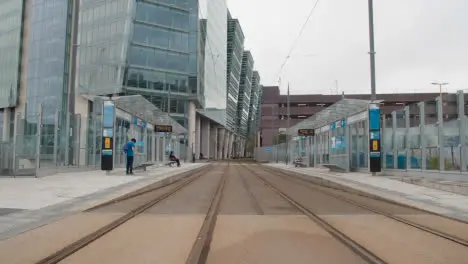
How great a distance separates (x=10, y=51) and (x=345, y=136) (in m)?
59.1

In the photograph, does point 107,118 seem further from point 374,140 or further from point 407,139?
point 407,139

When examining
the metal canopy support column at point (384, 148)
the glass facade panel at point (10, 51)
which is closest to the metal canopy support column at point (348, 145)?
the metal canopy support column at point (384, 148)

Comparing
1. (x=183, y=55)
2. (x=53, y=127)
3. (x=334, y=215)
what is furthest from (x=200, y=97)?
(x=334, y=215)

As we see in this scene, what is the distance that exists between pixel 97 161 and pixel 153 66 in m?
42.4

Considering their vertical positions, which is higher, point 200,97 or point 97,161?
point 200,97

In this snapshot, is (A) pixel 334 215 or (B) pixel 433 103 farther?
(B) pixel 433 103

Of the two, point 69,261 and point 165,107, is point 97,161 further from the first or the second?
point 165,107

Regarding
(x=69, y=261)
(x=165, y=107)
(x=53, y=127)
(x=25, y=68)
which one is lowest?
(x=69, y=261)

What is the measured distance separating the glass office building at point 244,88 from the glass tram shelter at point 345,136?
345ft

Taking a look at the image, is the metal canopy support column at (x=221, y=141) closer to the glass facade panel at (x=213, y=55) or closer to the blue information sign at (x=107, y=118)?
the glass facade panel at (x=213, y=55)

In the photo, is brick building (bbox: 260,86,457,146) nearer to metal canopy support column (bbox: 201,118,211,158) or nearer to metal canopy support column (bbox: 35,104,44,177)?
metal canopy support column (bbox: 201,118,211,158)

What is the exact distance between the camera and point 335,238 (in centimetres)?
733

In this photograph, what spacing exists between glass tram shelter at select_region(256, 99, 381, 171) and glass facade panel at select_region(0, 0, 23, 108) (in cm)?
4572

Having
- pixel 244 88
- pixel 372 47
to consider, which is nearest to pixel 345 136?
pixel 372 47
